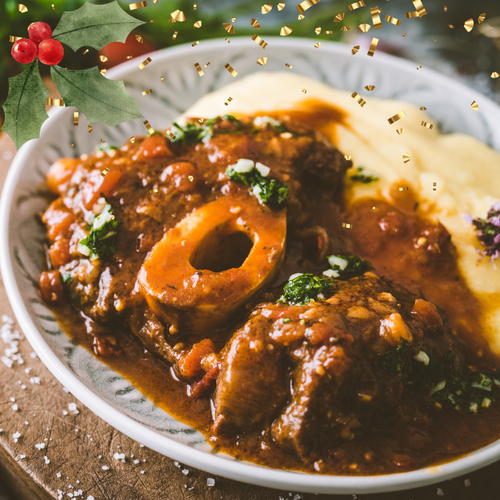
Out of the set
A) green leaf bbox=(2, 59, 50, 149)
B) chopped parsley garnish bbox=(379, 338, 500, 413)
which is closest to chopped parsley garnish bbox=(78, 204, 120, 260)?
green leaf bbox=(2, 59, 50, 149)

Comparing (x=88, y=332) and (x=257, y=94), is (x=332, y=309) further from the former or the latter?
(x=257, y=94)

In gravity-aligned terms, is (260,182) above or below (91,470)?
above

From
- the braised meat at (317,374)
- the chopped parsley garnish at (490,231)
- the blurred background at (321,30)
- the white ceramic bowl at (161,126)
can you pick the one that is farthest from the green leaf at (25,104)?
the blurred background at (321,30)

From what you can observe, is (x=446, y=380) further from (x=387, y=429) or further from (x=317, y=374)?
(x=317, y=374)

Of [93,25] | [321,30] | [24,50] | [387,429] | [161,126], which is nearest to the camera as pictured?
[24,50]

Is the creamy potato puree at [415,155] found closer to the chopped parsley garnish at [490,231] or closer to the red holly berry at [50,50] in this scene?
Answer: the chopped parsley garnish at [490,231]

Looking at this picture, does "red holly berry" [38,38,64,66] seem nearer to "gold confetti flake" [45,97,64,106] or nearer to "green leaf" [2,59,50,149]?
"green leaf" [2,59,50,149]

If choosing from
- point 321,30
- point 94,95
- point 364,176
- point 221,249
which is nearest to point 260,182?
point 221,249
